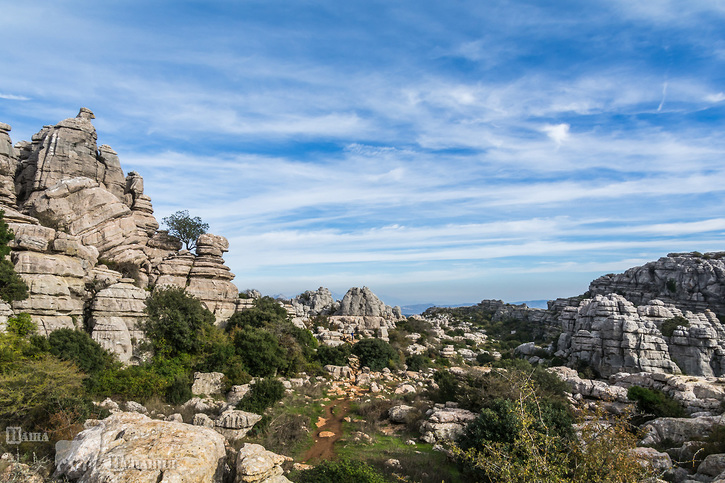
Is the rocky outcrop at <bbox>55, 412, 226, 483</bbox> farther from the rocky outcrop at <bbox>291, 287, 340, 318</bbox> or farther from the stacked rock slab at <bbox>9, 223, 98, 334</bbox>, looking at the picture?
the rocky outcrop at <bbox>291, 287, 340, 318</bbox>

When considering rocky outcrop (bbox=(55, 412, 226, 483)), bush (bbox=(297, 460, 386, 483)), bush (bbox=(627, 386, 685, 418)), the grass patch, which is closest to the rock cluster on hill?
the grass patch

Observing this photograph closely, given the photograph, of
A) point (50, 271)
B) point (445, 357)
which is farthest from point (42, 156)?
point (445, 357)

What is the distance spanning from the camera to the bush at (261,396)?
16688mm

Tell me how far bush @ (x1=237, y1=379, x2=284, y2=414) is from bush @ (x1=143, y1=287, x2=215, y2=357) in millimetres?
7227

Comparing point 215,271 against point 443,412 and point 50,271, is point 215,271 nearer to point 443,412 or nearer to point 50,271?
point 50,271

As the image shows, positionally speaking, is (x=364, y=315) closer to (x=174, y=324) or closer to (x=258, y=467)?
(x=174, y=324)

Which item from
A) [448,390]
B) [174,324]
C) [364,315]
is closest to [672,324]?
[448,390]

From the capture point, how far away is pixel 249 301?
1251 inches

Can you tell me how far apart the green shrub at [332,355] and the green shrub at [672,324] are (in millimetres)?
29583

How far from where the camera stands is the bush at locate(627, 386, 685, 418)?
16.2 meters

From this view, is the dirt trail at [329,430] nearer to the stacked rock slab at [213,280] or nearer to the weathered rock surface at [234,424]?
the weathered rock surface at [234,424]

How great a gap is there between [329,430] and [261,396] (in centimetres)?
377

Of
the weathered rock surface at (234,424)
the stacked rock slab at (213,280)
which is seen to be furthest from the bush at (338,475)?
the stacked rock slab at (213,280)

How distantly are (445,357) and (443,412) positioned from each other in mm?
21838
